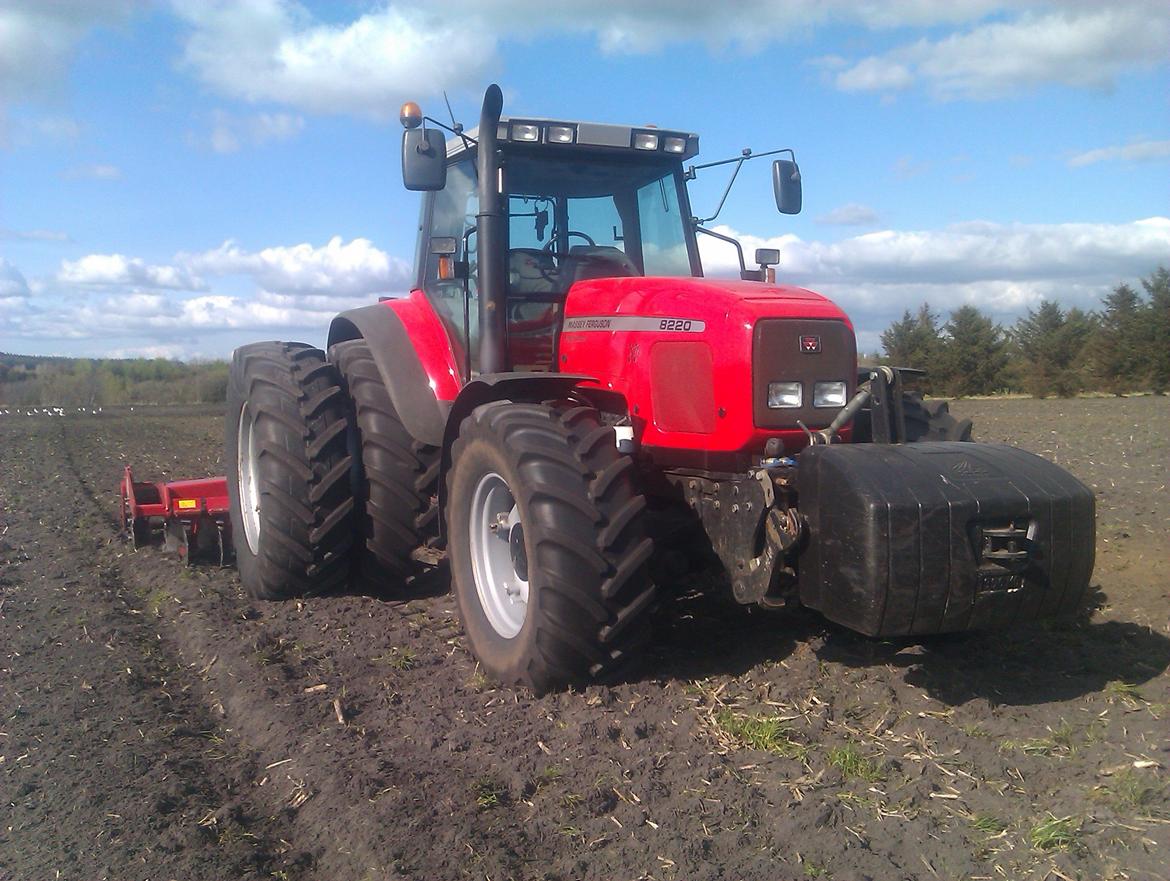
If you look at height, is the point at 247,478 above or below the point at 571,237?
below

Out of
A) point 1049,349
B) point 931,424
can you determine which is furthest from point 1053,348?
point 931,424

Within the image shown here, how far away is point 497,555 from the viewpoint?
4.74 meters

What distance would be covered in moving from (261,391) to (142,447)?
466 inches

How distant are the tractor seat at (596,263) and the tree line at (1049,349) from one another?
26.3 m

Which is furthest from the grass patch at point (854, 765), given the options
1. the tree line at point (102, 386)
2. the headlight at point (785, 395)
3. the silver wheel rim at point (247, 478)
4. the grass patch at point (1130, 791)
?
the tree line at point (102, 386)

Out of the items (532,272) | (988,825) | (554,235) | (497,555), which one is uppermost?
(554,235)

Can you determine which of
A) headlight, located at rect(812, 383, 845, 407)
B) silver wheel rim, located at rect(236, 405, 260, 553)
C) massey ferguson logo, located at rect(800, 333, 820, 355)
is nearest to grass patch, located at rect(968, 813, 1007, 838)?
headlight, located at rect(812, 383, 845, 407)

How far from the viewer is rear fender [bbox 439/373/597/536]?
4.46 meters

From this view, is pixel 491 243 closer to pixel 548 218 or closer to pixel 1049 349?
pixel 548 218

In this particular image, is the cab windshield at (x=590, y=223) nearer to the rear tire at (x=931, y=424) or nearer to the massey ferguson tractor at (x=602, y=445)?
the massey ferguson tractor at (x=602, y=445)

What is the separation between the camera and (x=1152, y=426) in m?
16.0

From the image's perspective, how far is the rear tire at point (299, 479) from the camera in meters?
5.51

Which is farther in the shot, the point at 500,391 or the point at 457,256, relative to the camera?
the point at 457,256

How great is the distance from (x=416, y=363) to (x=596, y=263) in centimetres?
121
